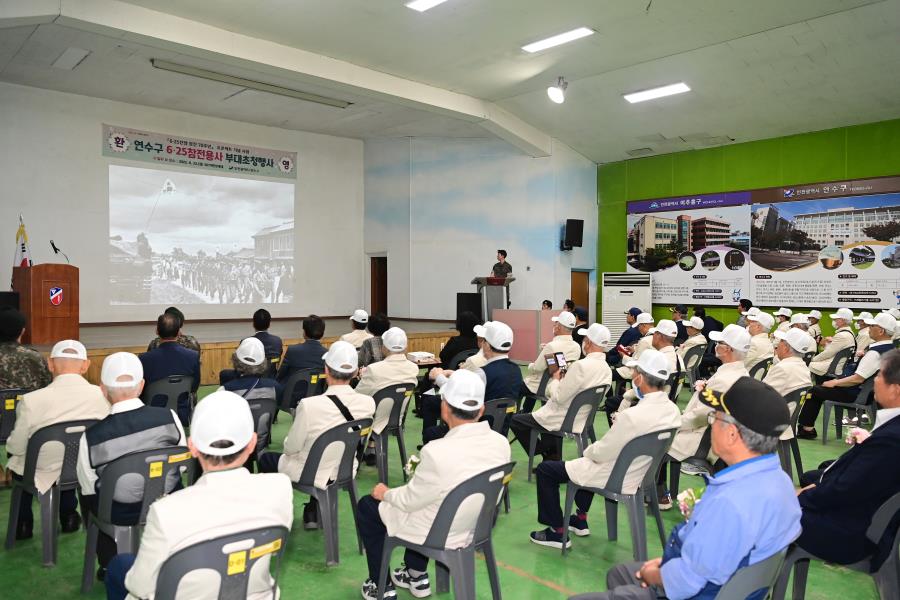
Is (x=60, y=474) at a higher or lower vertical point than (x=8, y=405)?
lower

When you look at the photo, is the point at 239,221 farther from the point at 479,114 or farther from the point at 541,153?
the point at 541,153

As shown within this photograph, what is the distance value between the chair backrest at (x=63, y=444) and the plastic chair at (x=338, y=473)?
1092mm

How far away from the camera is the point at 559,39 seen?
8875 millimetres

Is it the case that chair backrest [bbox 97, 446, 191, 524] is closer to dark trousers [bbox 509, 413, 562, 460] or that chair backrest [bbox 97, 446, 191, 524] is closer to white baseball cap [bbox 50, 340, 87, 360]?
white baseball cap [bbox 50, 340, 87, 360]

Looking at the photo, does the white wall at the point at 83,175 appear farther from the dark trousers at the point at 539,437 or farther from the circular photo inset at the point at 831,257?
the circular photo inset at the point at 831,257

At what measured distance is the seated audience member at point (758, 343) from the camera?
6.70 m

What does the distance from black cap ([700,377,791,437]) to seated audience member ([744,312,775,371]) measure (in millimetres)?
5077

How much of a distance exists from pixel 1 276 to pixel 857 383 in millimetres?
12906

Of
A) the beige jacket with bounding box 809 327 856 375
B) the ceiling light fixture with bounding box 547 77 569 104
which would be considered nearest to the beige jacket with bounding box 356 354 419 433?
the beige jacket with bounding box 809 327 856 375

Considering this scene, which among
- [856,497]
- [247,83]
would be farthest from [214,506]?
[247,83]

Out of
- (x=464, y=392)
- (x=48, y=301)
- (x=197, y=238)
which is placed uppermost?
(x=197, y=238)

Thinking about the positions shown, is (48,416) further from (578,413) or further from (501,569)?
(578,413)

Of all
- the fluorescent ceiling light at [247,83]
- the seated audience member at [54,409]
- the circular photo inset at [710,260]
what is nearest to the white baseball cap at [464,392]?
the seated audience member at [54,409]

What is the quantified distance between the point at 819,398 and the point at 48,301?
9.23 meters
